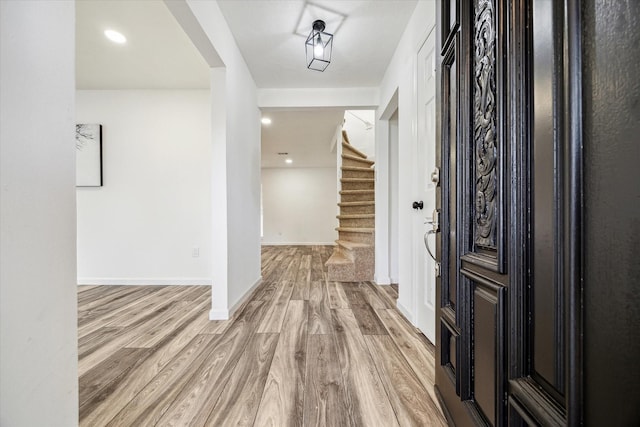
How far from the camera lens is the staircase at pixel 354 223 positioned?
332 centimetres

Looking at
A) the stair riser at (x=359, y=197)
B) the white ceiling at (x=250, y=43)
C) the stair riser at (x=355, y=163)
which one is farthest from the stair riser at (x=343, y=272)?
the white ceiling at (x=250, y=43)

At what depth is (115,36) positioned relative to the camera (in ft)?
7.27

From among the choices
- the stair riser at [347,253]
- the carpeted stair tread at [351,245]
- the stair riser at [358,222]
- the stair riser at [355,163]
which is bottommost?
the stair riser at [347,253]

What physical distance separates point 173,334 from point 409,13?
109 inches

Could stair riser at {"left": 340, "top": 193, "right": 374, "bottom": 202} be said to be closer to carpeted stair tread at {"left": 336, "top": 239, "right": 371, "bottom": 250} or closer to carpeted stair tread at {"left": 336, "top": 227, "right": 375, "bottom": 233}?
carpeted stair tread at {"left": 336, "top": 227, "right": 375, "bottom": 233}

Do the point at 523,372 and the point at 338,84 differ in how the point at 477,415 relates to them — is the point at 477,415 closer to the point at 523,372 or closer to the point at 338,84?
the point at 523,372

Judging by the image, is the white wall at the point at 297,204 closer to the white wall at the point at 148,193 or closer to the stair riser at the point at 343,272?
the stair riser at the point at 343,272

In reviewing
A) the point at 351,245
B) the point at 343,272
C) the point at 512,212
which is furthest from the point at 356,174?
the point at 512,212

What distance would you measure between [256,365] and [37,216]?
1.11m

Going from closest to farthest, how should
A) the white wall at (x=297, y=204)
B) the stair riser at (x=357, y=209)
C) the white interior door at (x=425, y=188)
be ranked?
the white interior door at (x=425, y=188) → the stair riser at (x=357, y=209) → the white wall at (x=297, y=204)

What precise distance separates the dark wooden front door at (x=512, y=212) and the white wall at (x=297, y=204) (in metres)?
7.14

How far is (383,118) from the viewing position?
10.4 feet

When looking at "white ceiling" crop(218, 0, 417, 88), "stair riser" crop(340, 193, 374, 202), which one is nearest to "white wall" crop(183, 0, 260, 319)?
"white ceiling" crop(218, 0, 417, 88)

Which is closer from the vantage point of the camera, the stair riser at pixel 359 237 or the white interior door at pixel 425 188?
the white interior door at pixel 425 188
